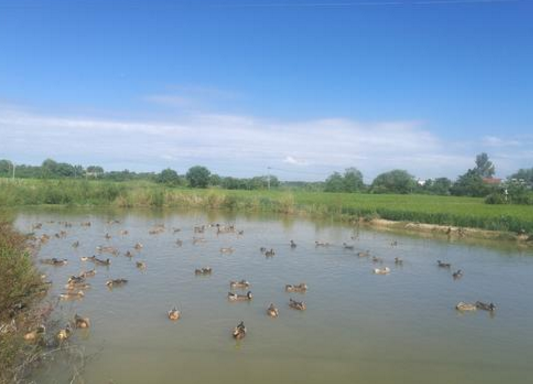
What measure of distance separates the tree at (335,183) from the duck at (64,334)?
84352 millimetres

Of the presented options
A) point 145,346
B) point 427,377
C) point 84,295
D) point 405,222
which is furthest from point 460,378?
point 405,222

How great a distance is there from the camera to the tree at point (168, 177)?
9000 cm

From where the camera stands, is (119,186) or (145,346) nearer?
(145,346)

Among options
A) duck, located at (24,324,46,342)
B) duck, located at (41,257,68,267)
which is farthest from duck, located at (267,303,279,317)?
duck, located at (41,257,68,267)

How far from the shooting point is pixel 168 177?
90938 millimetres

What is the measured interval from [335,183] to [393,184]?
1079 centimetres

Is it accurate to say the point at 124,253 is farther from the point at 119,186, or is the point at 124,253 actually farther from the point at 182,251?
the point at 119,186

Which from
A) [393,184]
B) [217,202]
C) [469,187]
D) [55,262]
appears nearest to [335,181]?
[393,184]

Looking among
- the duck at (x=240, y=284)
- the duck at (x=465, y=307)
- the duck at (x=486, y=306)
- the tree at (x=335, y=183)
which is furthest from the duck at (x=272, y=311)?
the tree at (x=335, y=183)

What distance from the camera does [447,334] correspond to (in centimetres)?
1470

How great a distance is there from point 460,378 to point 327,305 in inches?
240

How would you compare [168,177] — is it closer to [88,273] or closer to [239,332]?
[88,273]

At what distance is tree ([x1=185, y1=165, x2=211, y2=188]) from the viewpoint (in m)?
86.5

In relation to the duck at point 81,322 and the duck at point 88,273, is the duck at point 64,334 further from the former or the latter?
the duck at point 88,273
